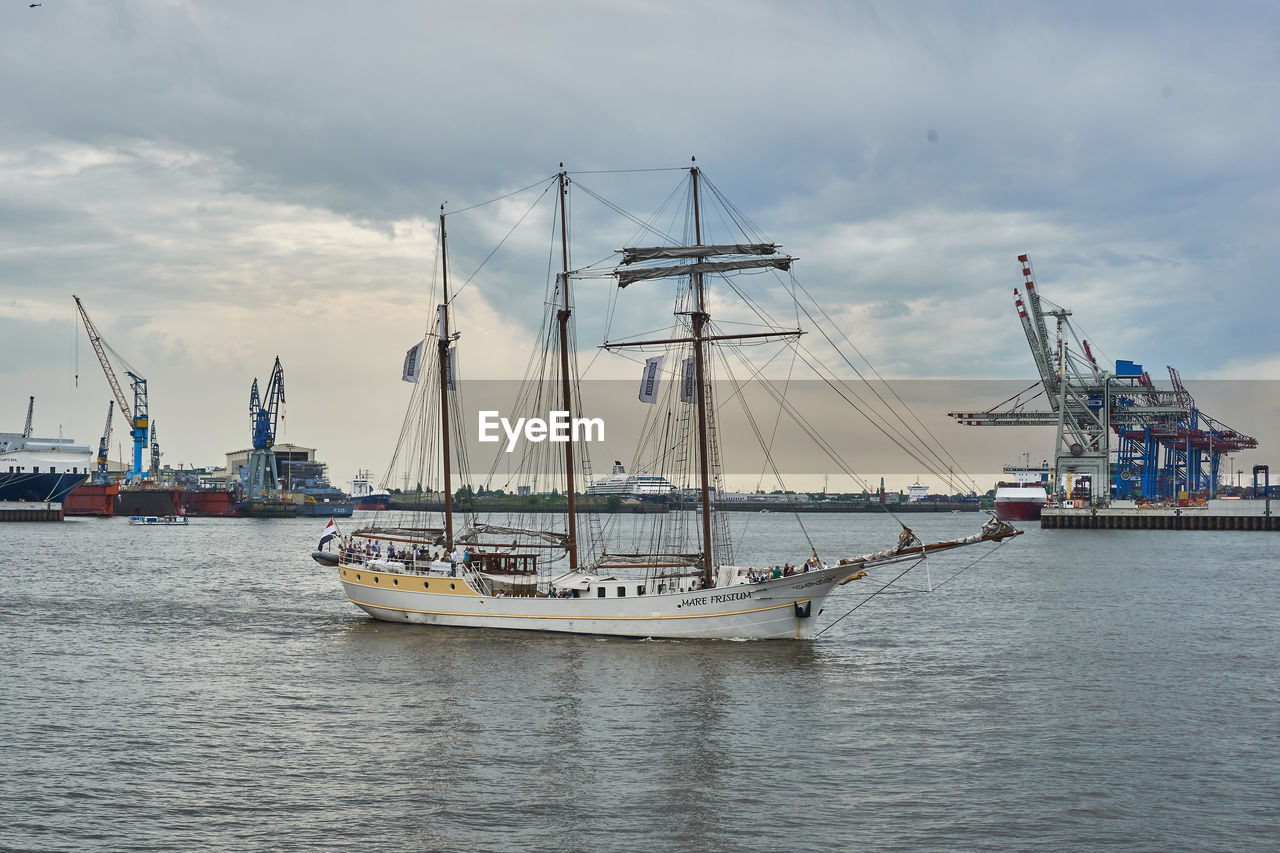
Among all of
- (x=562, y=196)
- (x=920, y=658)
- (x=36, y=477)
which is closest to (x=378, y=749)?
(x=920, y=658)

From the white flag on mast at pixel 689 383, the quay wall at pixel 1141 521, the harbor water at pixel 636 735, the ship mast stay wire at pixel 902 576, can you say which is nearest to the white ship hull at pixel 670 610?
the harbor water at pixel 636 735

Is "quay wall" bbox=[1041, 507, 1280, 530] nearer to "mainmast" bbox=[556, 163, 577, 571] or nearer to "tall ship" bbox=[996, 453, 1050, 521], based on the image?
"tall ship" bbox=[996, 453, 1050, 521]

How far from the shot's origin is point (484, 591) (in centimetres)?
4478

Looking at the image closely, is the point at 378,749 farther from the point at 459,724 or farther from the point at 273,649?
the point at 273,649

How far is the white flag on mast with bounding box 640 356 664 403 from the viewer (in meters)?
45.1

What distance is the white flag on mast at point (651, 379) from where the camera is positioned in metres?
45.1

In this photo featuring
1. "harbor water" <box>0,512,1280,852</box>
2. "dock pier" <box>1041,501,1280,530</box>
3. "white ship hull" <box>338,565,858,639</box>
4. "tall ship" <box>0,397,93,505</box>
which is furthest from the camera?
"tall ship" <box>0,397,93,505</box>

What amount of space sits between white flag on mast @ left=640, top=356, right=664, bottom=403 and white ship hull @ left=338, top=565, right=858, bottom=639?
759 centimetres

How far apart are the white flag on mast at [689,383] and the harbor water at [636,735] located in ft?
34.3

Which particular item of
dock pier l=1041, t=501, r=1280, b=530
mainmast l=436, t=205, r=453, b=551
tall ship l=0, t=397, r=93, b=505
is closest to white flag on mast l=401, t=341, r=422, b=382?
mainmast l=436, t=205, r=453, b=551

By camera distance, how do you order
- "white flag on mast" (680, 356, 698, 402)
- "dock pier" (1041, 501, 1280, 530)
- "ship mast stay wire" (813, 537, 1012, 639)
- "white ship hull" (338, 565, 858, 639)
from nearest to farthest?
"white ship hull" (338, 565, 858, 639) < "white flag on mast" (680, 356, 698, 402) < "ship mast stay wire" (813, 537, 1012, 639) < "dock pier" (1041, 501, 1280, 530)

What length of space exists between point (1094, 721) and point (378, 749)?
59.7 feet

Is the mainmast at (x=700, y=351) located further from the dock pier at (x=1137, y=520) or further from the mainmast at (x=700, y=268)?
the dock pier at (x=1137, y=520)

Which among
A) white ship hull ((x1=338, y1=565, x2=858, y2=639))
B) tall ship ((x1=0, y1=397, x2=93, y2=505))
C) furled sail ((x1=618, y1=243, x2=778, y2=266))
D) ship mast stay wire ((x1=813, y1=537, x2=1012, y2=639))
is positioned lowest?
ship mast stay wire ((x1=813, y1=537, x2=1012, y2=639))
